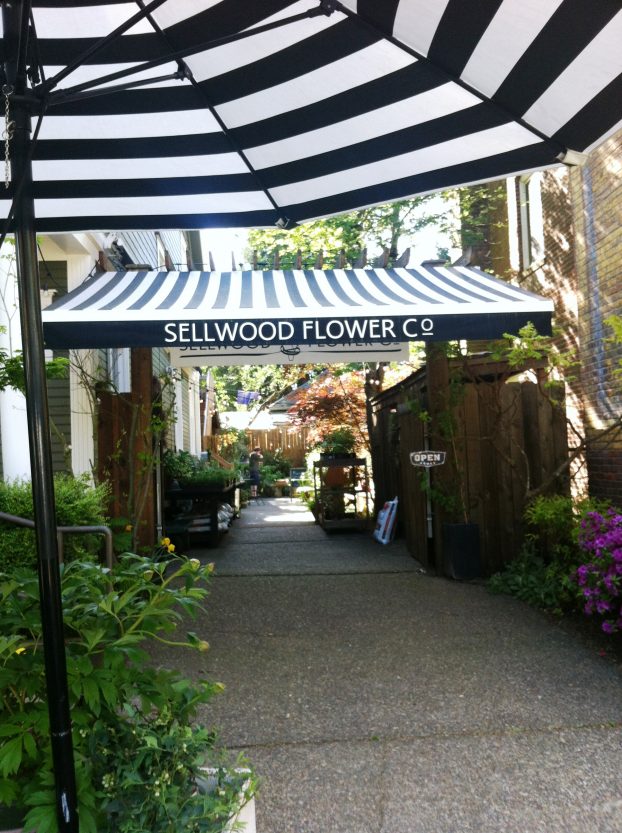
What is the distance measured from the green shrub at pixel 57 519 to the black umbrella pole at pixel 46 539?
8.07ft

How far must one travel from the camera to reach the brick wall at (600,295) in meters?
7.65

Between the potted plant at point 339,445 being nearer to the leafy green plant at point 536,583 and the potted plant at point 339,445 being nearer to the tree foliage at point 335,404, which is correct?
the tree foliage at point 335,404

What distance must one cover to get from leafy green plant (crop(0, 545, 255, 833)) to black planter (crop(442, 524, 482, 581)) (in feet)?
17.8

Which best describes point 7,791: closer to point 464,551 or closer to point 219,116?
point 219,116

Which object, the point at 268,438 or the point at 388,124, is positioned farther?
the point at 268,438

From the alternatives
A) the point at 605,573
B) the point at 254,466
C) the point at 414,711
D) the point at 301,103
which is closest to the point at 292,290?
the point at 301,103

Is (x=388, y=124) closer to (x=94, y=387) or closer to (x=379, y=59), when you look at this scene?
(x=379, y=59)

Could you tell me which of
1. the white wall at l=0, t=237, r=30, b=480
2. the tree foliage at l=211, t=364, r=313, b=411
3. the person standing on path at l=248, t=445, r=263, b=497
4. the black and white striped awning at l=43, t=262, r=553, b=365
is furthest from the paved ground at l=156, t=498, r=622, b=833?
the tree foliage at l=211, t=364, r=313, b=411

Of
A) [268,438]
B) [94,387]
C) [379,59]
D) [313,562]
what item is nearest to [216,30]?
[379,59]

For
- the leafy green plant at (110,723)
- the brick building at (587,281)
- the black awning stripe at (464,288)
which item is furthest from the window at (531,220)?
the leafy green plant at (110,723)

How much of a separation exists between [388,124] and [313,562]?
6.32 metres

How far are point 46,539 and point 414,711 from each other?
2.89 metres

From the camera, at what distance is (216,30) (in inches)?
125

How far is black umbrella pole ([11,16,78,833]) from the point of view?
76.4 inches
